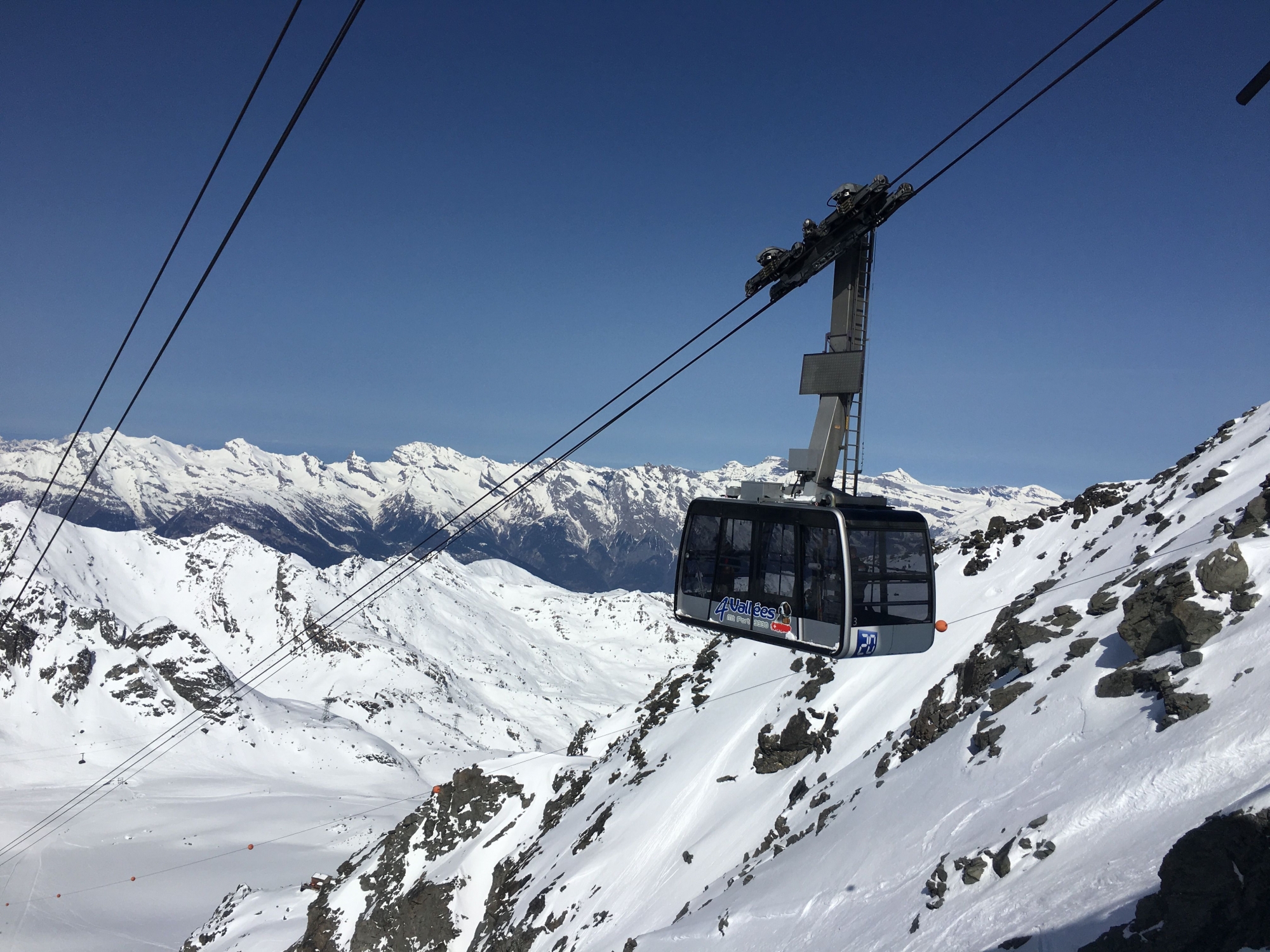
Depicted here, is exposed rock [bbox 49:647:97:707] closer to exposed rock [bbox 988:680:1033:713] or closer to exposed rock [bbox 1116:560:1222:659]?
exposed rock [bbox 988:680:1033:713]

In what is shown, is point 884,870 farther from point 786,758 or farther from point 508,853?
point 508,853

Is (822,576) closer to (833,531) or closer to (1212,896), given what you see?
(833,531)

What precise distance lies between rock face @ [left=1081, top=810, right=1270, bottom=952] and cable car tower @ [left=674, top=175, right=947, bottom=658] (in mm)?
5019

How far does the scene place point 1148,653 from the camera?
876 inches

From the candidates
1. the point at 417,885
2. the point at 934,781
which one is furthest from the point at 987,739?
the point at 417,885

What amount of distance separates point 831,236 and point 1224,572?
18.5 metres

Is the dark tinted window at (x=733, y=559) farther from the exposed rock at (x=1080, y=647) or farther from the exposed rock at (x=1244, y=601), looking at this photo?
the exposed rock at (x=1080, y=647)

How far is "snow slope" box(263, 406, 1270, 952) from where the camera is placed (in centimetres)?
1617

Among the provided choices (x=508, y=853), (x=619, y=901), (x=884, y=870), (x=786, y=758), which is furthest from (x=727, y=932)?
(x=508, y=853)

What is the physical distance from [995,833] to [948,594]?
28364 millimetres

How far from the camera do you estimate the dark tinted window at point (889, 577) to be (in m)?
12.8

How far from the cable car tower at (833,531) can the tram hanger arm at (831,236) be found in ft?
0.06

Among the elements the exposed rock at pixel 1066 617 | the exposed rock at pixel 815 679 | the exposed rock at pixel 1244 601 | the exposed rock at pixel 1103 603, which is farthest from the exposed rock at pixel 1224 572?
the exposed rock at pixel 815 679

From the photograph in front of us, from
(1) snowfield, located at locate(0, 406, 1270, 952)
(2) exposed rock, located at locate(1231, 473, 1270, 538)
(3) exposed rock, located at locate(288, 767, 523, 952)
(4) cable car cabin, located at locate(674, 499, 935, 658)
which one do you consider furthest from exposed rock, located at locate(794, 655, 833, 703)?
(4) cable car cabin, located at locate(674, 499, 935, 658)
